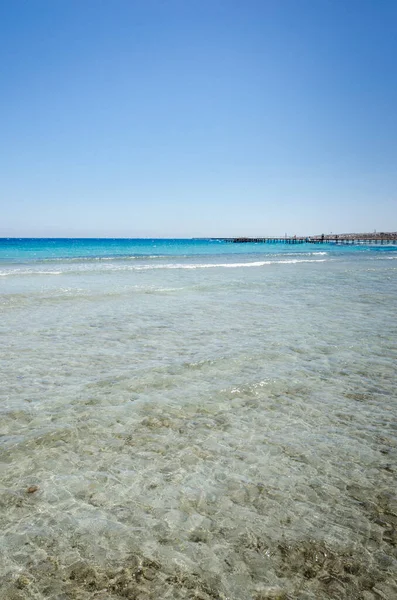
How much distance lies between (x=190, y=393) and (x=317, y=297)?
11.4 meters

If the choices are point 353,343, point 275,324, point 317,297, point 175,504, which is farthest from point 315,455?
point 317,297

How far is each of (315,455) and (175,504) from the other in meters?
1.63

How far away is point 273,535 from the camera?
2770mm

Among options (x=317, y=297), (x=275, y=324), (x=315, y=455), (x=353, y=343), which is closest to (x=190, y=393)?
(x=315, y=455)

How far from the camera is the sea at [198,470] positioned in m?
2.45

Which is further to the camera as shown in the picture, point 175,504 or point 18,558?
point 175,504

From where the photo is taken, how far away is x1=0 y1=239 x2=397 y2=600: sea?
245 centimetres

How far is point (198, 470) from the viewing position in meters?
3.56

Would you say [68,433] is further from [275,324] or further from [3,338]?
[275,324]

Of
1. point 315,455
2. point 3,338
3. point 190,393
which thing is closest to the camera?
point 315,455

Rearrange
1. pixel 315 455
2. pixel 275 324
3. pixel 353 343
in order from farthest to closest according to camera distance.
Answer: pixel 275 324, pixel 353 343, pixel 315 455

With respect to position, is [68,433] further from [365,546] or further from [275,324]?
[275,324]

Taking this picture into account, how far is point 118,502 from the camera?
3.12m

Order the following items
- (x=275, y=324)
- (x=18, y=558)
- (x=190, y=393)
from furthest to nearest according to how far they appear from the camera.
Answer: (x=275, y=324), (x=190, y=393), (x=18, y=558)
